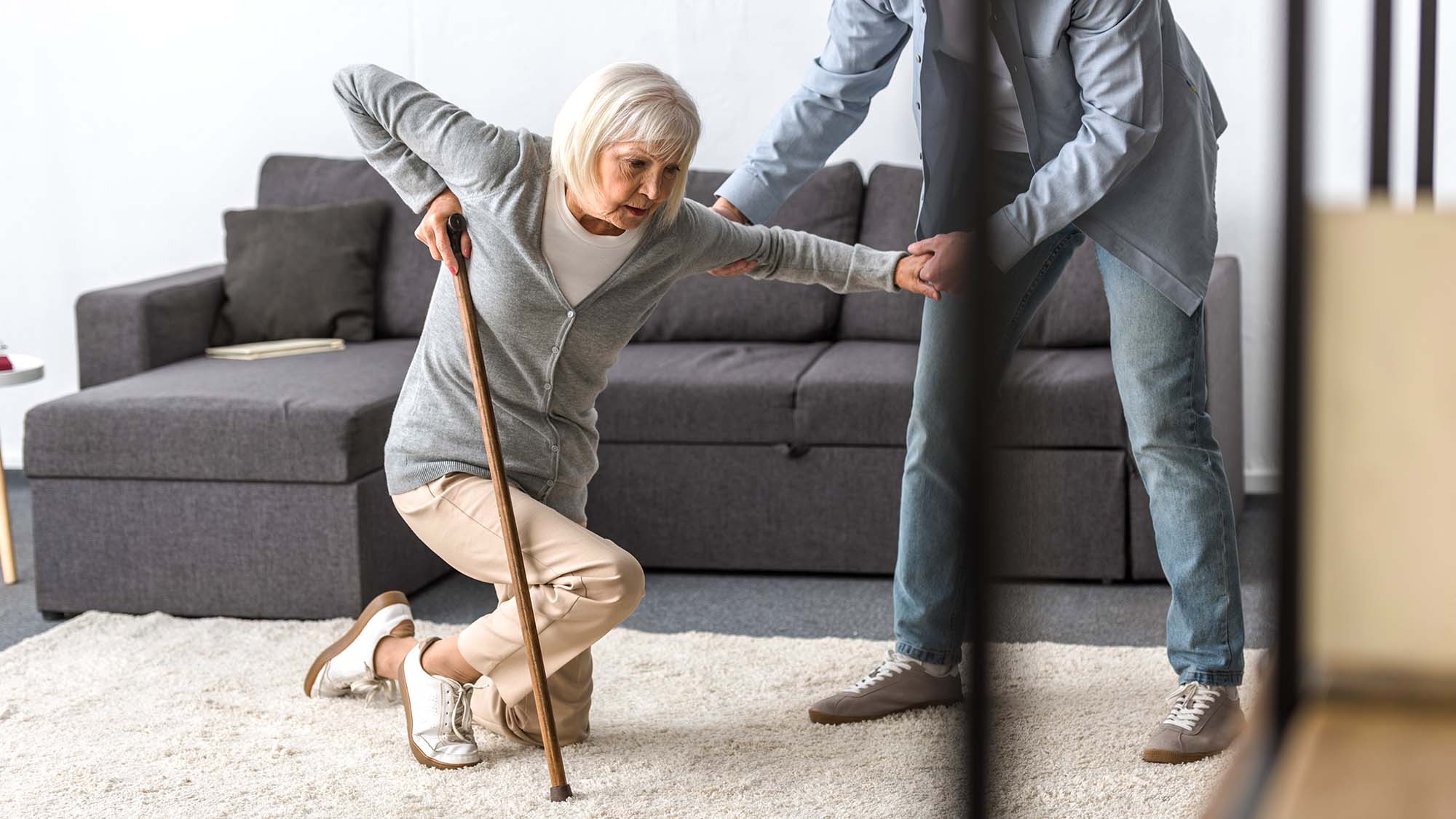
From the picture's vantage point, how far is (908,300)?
3.49 meters

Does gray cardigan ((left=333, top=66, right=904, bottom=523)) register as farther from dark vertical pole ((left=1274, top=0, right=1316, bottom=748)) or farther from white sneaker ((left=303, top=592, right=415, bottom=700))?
dark vertical pole ((left=1274, top=0, right=1316, bottom=748))

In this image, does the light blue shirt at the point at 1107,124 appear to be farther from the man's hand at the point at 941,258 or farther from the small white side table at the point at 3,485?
the small white side table at the point at 3,485

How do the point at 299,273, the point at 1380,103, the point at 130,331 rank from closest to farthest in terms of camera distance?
1. the point at 1380,103
2. the point at 130,331
3. the point at 299,273

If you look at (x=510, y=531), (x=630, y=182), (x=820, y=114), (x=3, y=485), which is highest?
Result: (x=820, y=114)

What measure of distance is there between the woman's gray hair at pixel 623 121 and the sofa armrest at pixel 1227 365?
54.4 inches

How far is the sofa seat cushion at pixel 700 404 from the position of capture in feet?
10.2

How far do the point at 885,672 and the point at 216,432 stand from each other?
1.42 metres

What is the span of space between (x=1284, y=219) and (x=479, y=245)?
144 centimetres

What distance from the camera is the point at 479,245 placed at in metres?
2.10

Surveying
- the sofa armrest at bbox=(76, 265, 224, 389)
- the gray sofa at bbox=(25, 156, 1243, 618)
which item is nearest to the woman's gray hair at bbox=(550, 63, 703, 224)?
the gray sofa at bbox=(25, 156, 1243, 618)

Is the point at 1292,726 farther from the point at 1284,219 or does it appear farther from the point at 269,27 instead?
the point at 269,27

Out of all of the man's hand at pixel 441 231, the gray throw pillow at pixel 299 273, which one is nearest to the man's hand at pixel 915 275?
the man's hand at pixel 441 231

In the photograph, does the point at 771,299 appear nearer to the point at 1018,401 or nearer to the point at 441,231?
the point at 1018,401

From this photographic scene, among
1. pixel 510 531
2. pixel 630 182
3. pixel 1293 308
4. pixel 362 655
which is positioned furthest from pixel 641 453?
pixel 1293 308
